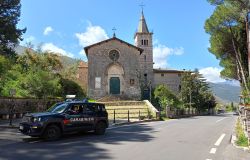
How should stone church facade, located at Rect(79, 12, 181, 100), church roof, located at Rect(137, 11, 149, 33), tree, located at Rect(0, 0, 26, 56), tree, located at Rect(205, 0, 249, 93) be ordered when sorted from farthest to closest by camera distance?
1. church roof, located at Rect(137, 11, 149, 33)
2. stone church facade, located at Rect(79, 12, 181, 100)
3. tree, located at Rect(0, 0, 26, 56)
4. tree, located at Rect(205, 0, 249, 93)

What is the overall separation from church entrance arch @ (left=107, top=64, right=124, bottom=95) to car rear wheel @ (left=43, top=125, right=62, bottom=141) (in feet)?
125

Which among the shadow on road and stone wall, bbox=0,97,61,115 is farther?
stone wall, bbox=0,97,61,115

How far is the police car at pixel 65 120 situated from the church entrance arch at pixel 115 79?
35.5 metres

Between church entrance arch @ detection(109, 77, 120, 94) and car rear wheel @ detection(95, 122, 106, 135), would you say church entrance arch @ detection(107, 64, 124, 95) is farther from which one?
car rear wheel @ detection(95, 122, 106, 135)

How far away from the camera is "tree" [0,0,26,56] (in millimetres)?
28906

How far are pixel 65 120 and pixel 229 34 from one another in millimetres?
17316

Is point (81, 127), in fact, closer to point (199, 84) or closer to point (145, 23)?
point (199, 84)

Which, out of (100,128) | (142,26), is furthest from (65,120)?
(142,26)

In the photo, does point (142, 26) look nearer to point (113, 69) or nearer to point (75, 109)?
point (113, 69)

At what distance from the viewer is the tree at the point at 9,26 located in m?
28.9

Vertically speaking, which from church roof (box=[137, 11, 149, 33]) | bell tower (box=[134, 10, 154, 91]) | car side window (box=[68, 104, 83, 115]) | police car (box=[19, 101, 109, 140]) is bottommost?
police car (box=[19, 101, 109, 140])

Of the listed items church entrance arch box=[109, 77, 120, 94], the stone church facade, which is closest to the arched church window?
the stone church facade

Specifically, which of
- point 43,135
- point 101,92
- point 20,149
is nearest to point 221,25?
point 43,135

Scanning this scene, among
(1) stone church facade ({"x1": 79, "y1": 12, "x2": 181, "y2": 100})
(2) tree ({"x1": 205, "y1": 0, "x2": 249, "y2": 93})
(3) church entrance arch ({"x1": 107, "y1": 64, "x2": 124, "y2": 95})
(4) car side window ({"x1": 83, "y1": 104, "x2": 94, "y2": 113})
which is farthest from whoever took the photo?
(3) church entrance arch ({"x1": 107, "y1": 64, "x2": 124, "y2": 95})
